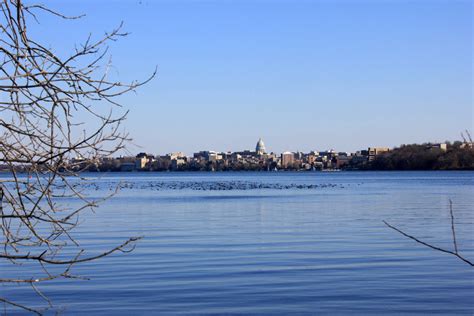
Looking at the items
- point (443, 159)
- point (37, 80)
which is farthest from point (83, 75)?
point (443, 159)

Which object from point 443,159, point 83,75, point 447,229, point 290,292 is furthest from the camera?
point 443,159

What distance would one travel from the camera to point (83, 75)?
17.4 feet

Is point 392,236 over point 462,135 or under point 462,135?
under

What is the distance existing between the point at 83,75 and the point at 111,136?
0.47 meters

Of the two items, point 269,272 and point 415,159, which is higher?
point 415,159

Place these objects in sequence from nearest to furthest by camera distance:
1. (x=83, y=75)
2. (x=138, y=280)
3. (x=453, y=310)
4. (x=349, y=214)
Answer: (x=83, y=75), (x=453, y=310), (x=138, y=280), (x=349, y=214)

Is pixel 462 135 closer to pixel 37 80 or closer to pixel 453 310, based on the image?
pixel 37 80

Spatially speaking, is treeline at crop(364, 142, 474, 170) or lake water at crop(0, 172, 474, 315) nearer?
lake water at crop(0, 172, 474, 315)

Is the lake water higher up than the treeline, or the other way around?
the treeline

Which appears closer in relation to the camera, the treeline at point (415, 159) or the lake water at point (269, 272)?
the lake water at point (269, 272)

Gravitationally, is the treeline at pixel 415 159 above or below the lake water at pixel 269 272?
above

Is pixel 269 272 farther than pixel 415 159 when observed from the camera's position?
No

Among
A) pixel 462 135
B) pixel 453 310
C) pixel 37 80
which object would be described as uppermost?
pixel 37 80

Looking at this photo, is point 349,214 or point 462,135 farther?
point 349,214
